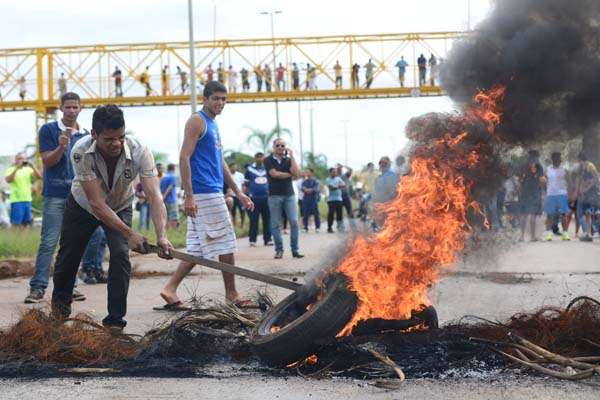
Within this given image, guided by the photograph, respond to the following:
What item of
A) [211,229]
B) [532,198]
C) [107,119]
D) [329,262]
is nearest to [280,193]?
[532,198]

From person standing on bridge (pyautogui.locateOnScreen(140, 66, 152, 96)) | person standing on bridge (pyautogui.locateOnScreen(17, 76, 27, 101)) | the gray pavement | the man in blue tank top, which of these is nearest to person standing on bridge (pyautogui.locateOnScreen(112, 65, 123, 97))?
person standing on bridge (pyautogui.locateOnScreen(140, 66, 152, 96))

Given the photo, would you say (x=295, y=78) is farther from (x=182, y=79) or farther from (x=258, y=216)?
(x=258, y=216)

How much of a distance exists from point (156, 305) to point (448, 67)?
12.2 ft

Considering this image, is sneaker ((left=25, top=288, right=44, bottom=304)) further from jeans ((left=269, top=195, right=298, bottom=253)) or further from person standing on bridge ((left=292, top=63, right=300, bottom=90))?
person standing on bridge ((left=292, top=63, right=300, bottom=90))

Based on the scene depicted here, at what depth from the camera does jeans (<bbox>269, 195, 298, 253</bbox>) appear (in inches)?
539

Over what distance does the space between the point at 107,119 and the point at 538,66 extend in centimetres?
315

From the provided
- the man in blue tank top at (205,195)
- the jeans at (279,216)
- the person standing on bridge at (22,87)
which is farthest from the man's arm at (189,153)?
the person standing on bridge at (22,87)

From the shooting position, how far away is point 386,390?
4.77m

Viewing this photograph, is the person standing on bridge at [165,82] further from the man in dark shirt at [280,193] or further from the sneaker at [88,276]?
the sneaker at [88,276]

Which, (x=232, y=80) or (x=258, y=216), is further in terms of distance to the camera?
(x=232, y=80)

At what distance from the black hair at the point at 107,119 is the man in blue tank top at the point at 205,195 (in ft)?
5.47

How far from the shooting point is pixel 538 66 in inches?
245

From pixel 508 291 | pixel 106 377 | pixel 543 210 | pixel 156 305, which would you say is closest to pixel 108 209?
pixel 106 377

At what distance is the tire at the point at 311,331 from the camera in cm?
520
